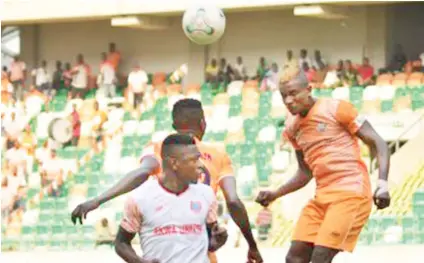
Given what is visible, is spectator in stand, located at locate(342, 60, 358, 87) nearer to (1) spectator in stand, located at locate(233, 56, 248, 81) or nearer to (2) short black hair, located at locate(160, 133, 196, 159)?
(1) spectator in stand, located at locate(233, 56, 248, 81)

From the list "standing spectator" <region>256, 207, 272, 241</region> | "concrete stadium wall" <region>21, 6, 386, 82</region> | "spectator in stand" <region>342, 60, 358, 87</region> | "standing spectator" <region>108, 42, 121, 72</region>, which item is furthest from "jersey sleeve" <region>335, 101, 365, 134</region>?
"standing spectator" <region>108, 42, 121, 72</region>

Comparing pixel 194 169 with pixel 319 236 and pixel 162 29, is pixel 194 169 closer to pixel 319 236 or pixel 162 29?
pixel 319 236

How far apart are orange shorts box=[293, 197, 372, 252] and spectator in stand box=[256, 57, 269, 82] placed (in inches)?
684

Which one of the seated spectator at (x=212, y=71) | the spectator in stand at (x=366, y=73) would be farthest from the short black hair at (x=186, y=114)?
the seated spectator at (x=212, y=71)

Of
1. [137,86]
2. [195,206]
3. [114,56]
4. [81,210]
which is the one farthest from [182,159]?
[114,56]

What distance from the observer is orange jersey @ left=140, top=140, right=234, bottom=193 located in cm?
910

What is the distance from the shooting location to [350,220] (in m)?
9.67

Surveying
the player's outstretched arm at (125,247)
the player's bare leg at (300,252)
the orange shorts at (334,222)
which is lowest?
the player's bare leg at (300,252)

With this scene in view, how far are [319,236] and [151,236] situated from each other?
2.14 meters

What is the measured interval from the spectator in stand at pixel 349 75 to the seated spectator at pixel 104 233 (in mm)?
5385

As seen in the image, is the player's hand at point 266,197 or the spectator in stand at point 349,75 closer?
the player's hand at point 266,197

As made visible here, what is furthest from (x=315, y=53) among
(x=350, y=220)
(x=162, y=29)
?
(x=350, y=220)

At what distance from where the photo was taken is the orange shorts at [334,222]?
961 centimetres

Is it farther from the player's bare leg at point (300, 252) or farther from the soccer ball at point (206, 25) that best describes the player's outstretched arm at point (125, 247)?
the soccer ball at point (206, 25)
